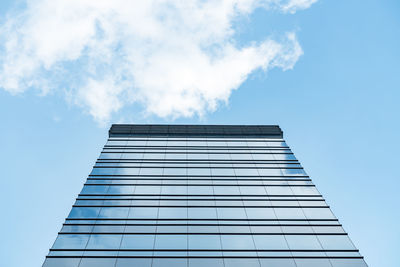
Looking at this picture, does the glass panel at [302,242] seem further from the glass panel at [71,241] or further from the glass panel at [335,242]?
the glass panel at [71,241]

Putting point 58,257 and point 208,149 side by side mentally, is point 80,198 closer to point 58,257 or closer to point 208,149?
point 58,257

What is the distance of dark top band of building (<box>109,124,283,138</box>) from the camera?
31.9 m

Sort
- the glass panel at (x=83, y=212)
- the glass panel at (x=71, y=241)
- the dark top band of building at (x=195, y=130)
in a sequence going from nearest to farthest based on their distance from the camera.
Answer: the glass panel at (x=71, y=241)
the glass panel at (x=83, y=212)
the dark top band of building at (x=195, y=130)

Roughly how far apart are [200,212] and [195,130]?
13.8 metres

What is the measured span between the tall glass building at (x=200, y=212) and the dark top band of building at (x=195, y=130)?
1863 mm

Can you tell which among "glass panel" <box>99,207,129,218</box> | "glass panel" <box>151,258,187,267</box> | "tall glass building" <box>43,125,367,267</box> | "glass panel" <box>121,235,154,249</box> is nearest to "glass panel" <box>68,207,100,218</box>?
"tall glass building" <box>43,125,367,267</box>

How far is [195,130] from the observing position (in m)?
32.7

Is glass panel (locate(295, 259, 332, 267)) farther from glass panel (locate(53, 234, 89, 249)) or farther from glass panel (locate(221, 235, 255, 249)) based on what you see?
glass panel (locate(53, 234, 89, 249))

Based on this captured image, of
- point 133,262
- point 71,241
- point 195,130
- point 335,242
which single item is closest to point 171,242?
point 133,262

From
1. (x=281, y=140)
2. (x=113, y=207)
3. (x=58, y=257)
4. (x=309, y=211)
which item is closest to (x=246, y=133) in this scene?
(x=281, y=140)

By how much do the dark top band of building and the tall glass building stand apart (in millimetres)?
1863

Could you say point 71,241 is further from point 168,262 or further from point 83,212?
point 168,262

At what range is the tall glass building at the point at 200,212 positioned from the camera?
655 inches

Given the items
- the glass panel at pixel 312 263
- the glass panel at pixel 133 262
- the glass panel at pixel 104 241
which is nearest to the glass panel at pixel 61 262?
the glass panel at pixel 104 241
